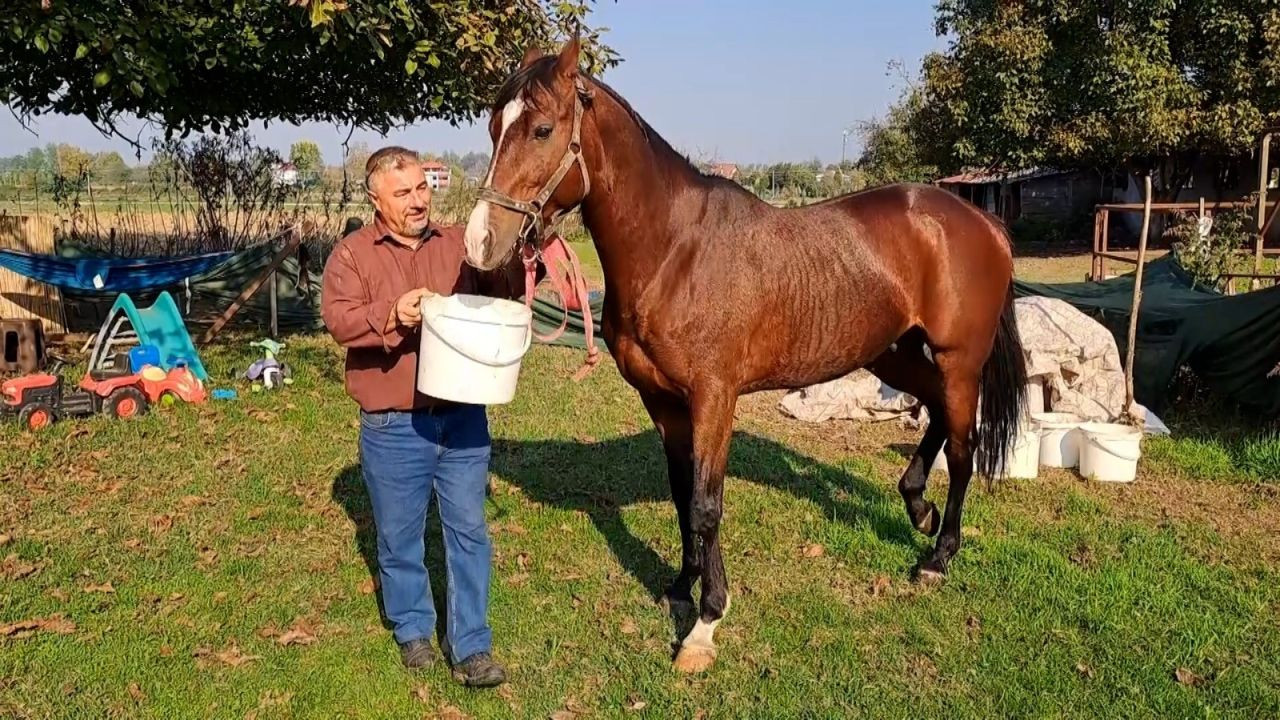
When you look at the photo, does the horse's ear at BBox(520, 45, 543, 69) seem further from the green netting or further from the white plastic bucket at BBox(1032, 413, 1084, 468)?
the green netting

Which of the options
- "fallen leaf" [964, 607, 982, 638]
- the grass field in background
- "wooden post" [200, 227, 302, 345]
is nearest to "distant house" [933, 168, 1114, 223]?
"wooden post" [200, 227, 302, 345]

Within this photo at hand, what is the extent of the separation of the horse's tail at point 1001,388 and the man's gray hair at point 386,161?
310 cm

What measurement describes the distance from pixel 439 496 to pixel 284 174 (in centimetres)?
1178

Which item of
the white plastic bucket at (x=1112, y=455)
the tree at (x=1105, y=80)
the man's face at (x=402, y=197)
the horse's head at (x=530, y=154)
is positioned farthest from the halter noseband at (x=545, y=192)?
the tree at (x=1105, y=80)

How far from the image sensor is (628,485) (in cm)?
526

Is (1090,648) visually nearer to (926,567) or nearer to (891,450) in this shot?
(926,567)

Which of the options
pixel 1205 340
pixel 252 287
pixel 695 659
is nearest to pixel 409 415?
pixel 695 659

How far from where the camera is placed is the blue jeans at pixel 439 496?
118 inches

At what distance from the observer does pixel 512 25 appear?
6648 mm

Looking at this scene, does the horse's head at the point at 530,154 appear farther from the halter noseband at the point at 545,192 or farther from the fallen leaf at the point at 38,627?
the fallen leaf at the point at 38,627

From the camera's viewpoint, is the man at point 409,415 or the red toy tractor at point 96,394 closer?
the man at point 409,415

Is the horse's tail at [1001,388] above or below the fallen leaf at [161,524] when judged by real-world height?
above

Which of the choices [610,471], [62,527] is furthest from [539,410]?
[62,527]

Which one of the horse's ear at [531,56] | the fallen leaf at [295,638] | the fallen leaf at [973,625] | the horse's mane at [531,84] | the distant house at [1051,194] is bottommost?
the fallen leaf at [295,638]
